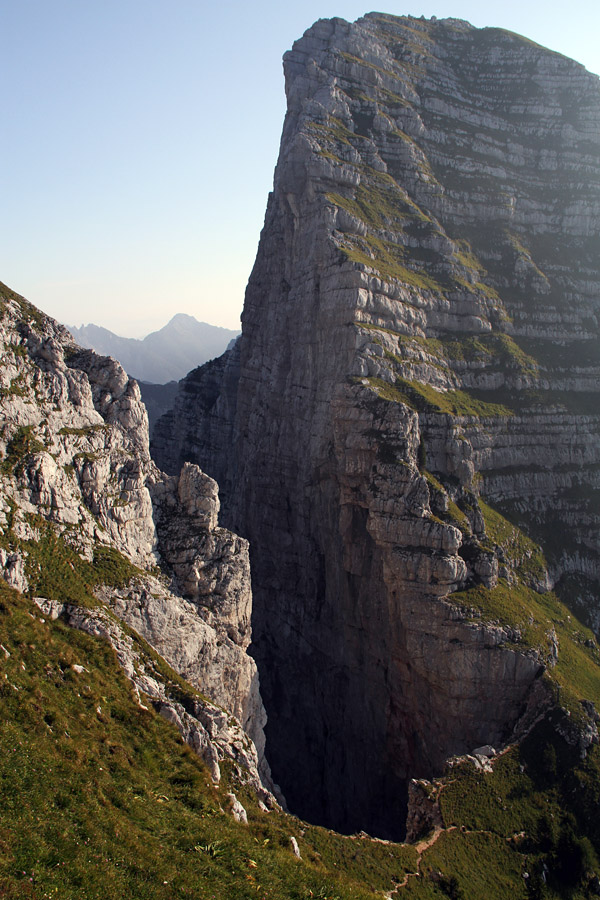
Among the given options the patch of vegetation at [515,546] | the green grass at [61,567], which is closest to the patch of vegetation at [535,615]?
the patch of vegetation at [515,546]

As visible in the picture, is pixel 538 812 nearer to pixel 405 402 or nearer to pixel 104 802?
pixel 405 402

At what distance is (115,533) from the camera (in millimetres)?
49312

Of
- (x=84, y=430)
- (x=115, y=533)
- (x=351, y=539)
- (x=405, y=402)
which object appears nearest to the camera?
(x=115, y=533)

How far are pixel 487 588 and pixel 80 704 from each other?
153 ft

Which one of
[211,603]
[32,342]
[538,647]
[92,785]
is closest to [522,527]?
[538,647]

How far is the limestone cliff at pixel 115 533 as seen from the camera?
41500 millimetres

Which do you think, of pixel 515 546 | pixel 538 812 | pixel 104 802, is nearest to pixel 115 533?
pixel 104 802

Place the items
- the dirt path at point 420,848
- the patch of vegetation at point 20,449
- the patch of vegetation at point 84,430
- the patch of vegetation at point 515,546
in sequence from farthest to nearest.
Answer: the patch of vegetation at point 515,546 < the patch of vegetation at point 84,430 < the dirt path at point 420,848 < the patch of vegetation at point 20,449

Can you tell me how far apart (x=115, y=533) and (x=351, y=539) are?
114 feet

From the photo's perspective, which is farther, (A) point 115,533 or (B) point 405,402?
(B) point 405,402

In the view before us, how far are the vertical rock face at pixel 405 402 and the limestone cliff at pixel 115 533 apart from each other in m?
21.1

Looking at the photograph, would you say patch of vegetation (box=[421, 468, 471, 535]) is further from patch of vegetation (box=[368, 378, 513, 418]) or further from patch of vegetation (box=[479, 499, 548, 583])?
patch of vegetation (box=[368, 378, 513, 418])

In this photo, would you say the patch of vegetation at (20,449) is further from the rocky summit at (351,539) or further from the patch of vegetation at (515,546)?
the patch of vegetation at (515,546)

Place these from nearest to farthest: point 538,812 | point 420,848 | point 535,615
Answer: point 420,848
point 538,812
point 535,615
